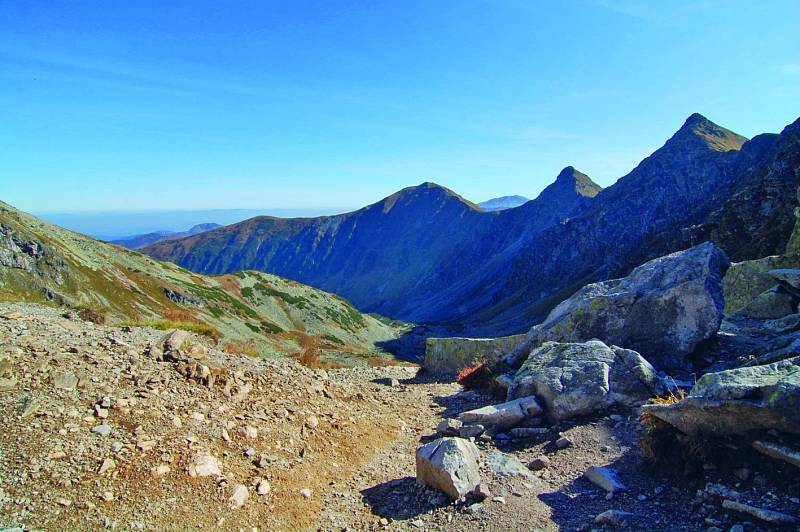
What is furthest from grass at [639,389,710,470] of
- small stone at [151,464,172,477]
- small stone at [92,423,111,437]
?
small stone at [92,423,111,437]

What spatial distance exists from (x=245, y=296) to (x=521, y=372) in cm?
9209

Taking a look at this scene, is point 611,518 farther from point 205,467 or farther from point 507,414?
point 205,467

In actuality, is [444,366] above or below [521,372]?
below

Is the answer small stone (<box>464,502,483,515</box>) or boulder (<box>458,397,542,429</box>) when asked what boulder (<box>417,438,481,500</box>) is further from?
boulder (<box>458,397,542,429</box>)

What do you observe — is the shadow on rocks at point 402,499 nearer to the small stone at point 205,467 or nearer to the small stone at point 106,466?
the small stone at point 205,467

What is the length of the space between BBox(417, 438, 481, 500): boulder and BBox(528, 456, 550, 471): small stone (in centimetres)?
118

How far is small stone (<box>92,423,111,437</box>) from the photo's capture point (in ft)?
26.0

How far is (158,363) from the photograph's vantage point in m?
10.8

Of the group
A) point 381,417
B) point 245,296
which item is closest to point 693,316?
point 381,417

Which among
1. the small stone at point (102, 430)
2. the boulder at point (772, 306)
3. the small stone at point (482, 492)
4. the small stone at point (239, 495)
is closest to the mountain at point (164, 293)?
the small stone at point (102, 430)

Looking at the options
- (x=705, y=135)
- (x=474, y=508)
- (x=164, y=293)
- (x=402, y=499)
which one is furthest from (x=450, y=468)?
Answer: (x=705, y=135)

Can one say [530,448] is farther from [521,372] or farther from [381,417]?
[381,417]

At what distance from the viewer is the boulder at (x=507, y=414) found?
35.4 ft

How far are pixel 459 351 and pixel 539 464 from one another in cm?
1161
